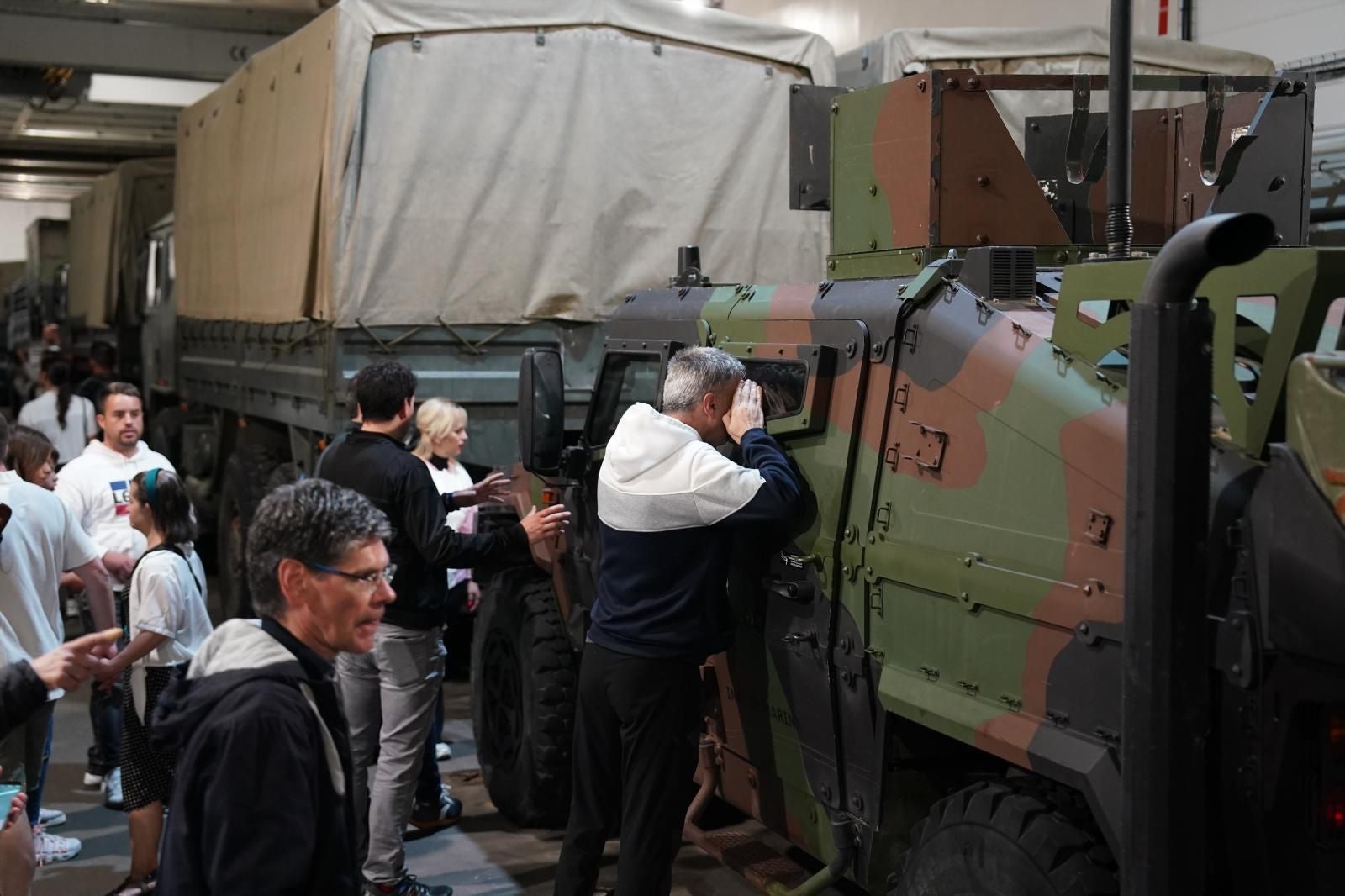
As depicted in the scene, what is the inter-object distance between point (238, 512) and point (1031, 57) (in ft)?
19.4

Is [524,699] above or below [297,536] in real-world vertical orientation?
below

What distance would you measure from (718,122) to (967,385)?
4.93 meters

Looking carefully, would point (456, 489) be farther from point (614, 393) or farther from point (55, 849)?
point (55, 849)

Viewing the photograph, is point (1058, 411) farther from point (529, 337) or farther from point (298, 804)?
point (529, 337)

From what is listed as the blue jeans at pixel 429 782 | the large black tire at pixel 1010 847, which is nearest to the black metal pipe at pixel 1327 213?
the blue jeans at pixel 429 782

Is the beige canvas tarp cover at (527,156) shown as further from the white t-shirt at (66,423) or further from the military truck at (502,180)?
the white t-shirt at (66,423)

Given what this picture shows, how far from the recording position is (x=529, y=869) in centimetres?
559

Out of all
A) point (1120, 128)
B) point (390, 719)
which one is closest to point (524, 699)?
point (390, 719)

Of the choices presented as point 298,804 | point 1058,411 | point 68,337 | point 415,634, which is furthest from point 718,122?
point 68,337

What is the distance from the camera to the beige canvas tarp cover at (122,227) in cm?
1509

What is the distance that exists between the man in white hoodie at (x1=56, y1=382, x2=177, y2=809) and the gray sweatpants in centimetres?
176

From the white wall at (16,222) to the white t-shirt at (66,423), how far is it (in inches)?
963

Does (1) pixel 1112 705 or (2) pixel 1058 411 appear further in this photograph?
(2) pixel 1058 411

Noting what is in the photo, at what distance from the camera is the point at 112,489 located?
6547 millimetres
